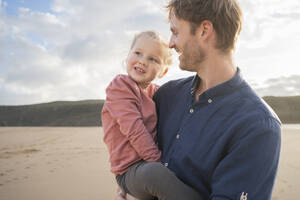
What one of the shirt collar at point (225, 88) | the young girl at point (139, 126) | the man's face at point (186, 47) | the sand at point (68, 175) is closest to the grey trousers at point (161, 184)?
the young girl at point (139, 126)

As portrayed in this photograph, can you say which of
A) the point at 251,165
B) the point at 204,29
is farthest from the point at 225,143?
the point at 204,29

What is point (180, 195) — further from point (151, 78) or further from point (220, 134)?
point (151, 78)

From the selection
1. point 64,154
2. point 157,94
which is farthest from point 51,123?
point 157,94

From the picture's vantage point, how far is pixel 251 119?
1.43 meters

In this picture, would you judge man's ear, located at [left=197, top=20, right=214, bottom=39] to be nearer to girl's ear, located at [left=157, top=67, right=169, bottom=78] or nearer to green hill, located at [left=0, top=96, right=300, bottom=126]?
girl's ear, located at [left=157, top=67, right=169, bottom=78]

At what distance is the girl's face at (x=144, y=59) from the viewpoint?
2104mm

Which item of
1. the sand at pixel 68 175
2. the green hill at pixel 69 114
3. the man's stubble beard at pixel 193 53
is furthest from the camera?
the green hill at pixel 69 114

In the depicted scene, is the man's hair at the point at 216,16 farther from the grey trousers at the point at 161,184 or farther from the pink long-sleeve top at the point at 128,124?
the grey trousers at the point at 161,184

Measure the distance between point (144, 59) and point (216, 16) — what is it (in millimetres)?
605

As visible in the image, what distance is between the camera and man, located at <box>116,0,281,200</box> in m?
1.38

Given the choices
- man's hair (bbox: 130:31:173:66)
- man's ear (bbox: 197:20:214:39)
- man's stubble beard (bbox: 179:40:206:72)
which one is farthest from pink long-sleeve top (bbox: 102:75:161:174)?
man's ear (bbox: 197:20:214:39)

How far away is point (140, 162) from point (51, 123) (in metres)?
20.2

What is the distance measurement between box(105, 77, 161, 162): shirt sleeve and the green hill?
1571cm

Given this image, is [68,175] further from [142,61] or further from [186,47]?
[186,47]
